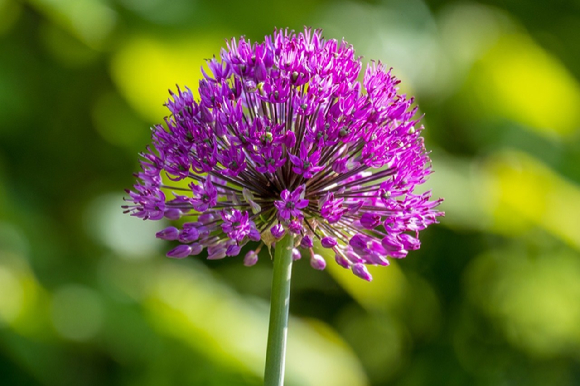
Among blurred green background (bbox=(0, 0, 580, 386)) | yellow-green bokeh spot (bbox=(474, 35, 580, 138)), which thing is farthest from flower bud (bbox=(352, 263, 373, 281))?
yellow-green bokeh spot (bbox=(474, 35, 580, 138))

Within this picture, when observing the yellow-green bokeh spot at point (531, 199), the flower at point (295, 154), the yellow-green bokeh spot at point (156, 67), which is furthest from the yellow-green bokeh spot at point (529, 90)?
the flower at point (295, 154)

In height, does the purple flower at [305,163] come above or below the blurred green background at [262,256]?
below

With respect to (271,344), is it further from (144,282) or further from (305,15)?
(305,15)

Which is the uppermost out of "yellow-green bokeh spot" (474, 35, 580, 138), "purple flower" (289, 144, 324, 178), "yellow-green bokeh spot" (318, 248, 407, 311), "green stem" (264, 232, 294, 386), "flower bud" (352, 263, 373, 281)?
"yellow-green bokeh spot" (474, 35, 580, 138)

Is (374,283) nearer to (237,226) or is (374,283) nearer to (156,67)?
(156,67)

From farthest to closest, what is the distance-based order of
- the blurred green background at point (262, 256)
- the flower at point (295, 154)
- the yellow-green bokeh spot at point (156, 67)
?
the yellow-green bokeh spot at point (156, 67) → the blurred green background at point (262, 256) → the flower at point (295, 154)

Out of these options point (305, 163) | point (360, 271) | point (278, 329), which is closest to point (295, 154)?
point (305, 163)

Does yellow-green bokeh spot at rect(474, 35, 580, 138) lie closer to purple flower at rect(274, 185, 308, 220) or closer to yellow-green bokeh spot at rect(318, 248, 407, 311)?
yellow-green bokeh spot at rect(318, 248, 407, 311)

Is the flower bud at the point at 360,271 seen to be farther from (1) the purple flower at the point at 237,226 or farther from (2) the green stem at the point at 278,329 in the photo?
(1) the purple flower at the point at 237,226
